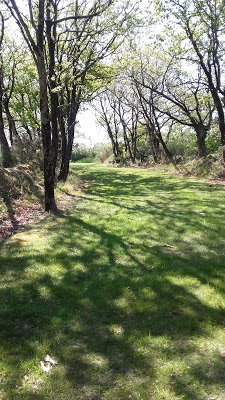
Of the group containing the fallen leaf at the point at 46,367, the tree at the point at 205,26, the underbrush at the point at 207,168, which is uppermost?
the tree at the point at 205,26

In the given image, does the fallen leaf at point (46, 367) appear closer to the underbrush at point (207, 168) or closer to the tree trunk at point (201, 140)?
the underbrush at point (207, 168)

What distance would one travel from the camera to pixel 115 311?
212 inches

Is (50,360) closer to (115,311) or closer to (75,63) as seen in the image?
(115,311)

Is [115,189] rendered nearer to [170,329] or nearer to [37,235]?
[37,235]

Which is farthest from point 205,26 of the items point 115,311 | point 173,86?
point 115,311

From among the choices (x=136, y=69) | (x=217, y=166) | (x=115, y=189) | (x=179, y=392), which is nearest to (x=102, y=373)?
(x=179, y=392)

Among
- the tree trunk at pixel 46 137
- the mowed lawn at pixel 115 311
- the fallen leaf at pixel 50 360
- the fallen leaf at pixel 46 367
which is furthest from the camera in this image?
the tree trunk at pixel 46 137

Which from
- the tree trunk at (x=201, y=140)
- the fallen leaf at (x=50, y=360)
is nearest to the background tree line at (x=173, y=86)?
the tree trunk at (x=201, y=140)

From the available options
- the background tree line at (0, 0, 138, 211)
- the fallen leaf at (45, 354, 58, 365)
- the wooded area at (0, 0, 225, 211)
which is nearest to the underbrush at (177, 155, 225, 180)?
the wooded area at (0, 0, 225, 211)

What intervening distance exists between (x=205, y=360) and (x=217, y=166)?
17896mm

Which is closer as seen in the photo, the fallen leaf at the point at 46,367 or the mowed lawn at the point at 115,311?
the mowed lawn at the point at 115,311

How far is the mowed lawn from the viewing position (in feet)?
12.6

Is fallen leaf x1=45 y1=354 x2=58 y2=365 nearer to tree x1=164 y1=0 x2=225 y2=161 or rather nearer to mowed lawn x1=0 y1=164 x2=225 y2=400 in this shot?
mowed lawn x1=0 y1=164 x2=225 y2=400

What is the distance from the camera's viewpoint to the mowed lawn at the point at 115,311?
3.84 meters
